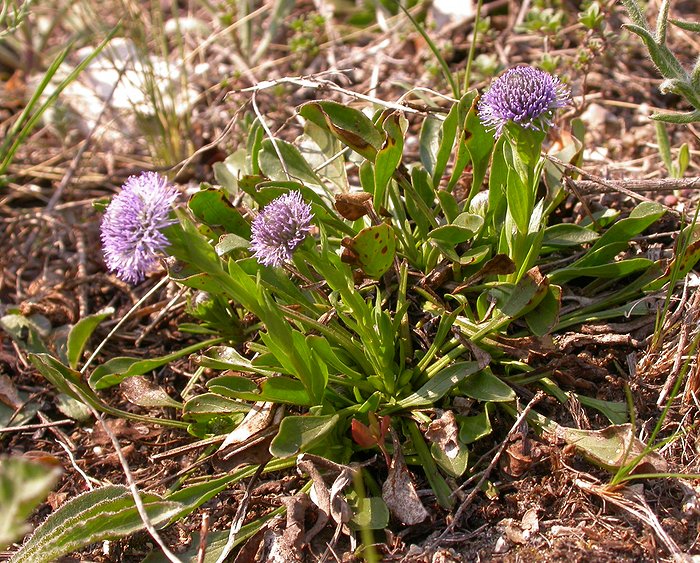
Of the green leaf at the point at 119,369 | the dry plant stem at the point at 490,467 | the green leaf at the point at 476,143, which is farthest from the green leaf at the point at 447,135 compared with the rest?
the green leaf at the point at 119,369

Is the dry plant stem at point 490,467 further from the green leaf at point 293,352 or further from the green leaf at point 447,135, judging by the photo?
the green leaf at point 447,135

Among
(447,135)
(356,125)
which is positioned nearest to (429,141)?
(447,135)

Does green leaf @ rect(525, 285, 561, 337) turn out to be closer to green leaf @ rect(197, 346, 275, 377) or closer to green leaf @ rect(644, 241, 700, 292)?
green leaf @ rect(644, 241, 700, 292)

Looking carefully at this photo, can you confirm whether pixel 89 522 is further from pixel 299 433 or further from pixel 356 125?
pixel 356 125

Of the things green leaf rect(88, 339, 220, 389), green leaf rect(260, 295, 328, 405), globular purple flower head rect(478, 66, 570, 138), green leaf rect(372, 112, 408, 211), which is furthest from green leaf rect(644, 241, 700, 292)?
green leaf rect(88, 339, 220, 389)

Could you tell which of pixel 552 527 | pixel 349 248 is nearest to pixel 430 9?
pixel 349 248

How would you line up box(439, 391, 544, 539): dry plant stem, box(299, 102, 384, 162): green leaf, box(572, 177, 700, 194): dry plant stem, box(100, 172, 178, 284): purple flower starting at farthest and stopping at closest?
box(572, 177, 700, 194): dry plant stem, box(299, 102, 384, 162): green leaf, box(439, 391, 544, 539): dry plant stem, box(100, 172, 178, 284): purple flower

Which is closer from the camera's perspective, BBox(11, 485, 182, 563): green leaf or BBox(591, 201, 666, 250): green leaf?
BBox(11, 485, 182, 563): green leaf
